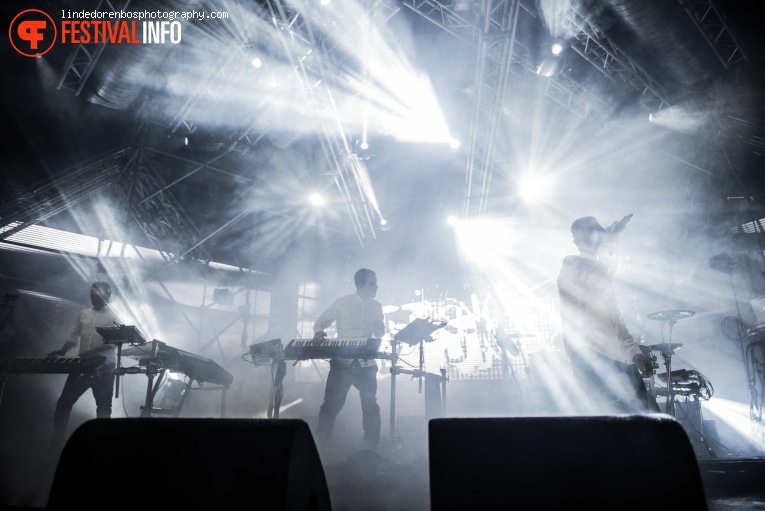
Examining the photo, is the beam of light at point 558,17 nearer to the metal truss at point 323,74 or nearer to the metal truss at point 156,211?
the metal truss at point 323,74

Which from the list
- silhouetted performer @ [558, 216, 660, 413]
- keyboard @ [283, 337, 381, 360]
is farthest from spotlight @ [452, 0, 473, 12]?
keyboard @ [283, 337, 381, 360]

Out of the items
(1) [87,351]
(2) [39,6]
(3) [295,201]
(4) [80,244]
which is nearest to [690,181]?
(3) [295,201]

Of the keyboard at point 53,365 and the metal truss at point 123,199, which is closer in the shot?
the keyboard at point 53,365

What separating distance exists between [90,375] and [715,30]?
8.95 meters

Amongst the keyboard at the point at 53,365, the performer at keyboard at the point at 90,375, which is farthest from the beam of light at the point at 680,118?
the keyboard at the point at 53,365

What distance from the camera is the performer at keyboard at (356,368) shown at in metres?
5.18

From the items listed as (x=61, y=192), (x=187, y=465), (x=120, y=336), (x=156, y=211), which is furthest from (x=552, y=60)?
(x=61, y=192)

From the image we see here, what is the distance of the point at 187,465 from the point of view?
117 cm

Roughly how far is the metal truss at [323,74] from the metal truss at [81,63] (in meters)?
2.11

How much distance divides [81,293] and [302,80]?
570 centimetres

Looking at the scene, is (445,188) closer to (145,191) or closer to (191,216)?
(191,216)

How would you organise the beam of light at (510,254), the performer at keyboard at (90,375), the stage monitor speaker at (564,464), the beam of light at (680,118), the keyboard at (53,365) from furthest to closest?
1. the beam of light at (510,254)
2. the beam of light at (680,118)
3. the performer at keyboard at (90,375)
4. the keyboard at (53,365)
5. the stage monitor speaker at (564,464)

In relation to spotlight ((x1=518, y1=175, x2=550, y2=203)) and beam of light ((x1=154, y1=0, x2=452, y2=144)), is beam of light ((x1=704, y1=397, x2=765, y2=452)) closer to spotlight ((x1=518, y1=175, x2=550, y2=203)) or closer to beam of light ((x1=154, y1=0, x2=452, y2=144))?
spotlight ((x1=518, y1=175, x2=550, y2=203))

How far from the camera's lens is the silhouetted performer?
2855 mm
